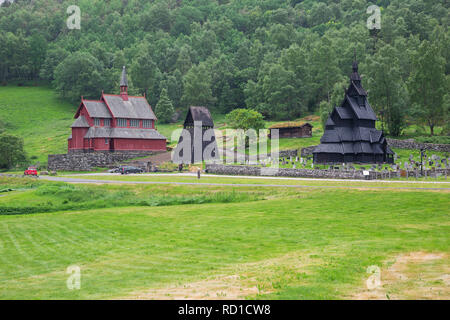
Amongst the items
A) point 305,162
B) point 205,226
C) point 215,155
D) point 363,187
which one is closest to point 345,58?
point 215,155

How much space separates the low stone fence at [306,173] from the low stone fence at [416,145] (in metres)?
27.8

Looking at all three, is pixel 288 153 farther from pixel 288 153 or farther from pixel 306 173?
pixel 306 173

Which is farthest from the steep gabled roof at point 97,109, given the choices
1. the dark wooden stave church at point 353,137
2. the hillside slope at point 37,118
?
the dark wooden stave church at point 353,137

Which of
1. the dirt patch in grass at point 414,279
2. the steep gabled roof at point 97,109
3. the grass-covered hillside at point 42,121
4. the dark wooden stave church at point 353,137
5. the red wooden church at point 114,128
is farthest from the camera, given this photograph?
the grass-covered hillside at point 42,121

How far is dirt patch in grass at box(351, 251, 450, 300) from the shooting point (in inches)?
484

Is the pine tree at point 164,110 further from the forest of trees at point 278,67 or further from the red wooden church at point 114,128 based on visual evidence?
the red wooden church at point 114,128

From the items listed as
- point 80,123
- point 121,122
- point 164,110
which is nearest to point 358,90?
point 121,122

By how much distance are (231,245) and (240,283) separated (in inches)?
261

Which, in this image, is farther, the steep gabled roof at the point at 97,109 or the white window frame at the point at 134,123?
the white window frame at the point at 134,123

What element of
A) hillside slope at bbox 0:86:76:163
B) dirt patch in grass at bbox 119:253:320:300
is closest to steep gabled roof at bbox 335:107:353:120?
hillside slope at bbox 0:86:76:163

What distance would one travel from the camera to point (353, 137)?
68.3 metres

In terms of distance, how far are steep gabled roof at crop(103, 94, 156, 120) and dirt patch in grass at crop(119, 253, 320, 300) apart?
75.1m

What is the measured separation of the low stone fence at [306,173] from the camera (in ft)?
151

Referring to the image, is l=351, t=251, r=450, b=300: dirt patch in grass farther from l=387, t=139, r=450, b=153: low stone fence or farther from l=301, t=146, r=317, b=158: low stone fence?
l=387, t=139, r=450, b=153: low stone fence
